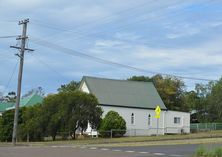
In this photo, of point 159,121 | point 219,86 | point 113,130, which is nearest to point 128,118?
point 159,121

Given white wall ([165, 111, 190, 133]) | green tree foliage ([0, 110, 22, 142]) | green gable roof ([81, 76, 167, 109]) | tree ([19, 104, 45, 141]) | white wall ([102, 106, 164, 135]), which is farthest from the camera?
white wall ([165, 111, 190, 133])

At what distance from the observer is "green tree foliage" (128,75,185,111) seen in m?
95.0

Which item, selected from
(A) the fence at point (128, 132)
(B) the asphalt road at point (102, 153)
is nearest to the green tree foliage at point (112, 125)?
(A) the fence at point (128, 132)

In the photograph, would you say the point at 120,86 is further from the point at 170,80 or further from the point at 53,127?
the point at 170,80

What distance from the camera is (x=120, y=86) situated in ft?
237

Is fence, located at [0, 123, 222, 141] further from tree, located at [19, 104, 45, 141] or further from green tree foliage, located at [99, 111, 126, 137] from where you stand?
tree, located at [19, 104, 45, 141]

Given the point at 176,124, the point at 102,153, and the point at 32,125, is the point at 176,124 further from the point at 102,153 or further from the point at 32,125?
the point at 102,153

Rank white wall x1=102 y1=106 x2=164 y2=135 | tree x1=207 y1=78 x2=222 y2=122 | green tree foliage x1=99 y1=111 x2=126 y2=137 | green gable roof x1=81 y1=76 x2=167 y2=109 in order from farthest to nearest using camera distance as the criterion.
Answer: tree x1=207 y1=78 x2=222 y2=122
green gable roof x1=81 y1=76 x2=167 y2=109
white wall x1=102 y1=106 x2=164 y2=135
green tree foliage x1=99 y1=111 x2=126 y2=137

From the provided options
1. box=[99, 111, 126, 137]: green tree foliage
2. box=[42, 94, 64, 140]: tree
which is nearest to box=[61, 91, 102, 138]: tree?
box=[42, 94, 64, 140]: tree

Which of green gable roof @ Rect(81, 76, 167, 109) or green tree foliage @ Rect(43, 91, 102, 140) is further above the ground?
green gable roof @ Rect(81, 76, 167, 109)

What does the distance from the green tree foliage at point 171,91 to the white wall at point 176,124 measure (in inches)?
769

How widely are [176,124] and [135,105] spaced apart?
7.96 m

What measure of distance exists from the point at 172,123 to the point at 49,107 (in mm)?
24171

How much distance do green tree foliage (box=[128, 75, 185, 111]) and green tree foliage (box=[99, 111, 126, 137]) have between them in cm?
3503
